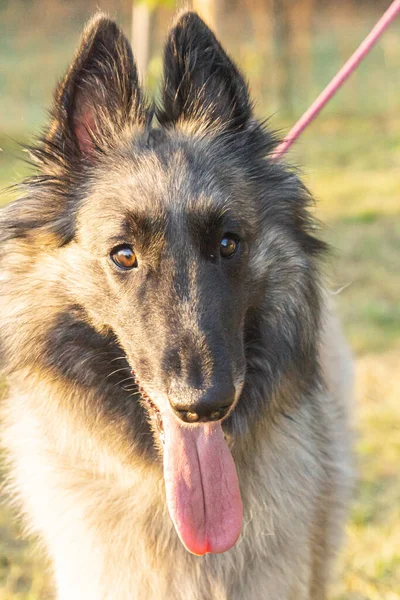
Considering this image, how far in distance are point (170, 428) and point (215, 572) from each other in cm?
58

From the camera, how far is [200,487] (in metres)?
2.30

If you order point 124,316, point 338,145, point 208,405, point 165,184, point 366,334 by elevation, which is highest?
point 165,184

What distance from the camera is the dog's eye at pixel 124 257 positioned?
235 cm

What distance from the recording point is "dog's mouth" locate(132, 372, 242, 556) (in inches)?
89.8

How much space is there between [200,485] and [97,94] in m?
1.30

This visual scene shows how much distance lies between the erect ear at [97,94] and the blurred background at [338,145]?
0.19 meters

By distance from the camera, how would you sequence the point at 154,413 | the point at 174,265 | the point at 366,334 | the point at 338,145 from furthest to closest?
the point at 338,145 < the point at 366,334 < the point at 154,413 < the point at 174,265

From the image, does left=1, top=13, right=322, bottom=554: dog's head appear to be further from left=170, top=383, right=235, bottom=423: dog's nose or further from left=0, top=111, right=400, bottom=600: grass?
left=0, top=111, right=400, bottom=600: grass

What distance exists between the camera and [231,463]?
2359 millimetres

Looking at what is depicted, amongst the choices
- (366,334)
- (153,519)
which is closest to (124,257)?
(153,519)

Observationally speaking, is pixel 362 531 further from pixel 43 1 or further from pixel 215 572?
pixel 43 1

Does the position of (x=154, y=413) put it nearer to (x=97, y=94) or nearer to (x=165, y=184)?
(x=165, y=184)

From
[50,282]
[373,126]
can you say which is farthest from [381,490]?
[373,126]

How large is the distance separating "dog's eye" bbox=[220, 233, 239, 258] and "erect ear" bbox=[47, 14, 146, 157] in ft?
1.81
